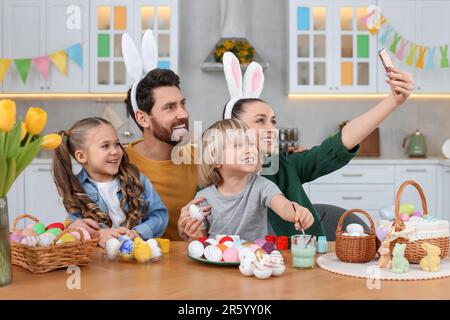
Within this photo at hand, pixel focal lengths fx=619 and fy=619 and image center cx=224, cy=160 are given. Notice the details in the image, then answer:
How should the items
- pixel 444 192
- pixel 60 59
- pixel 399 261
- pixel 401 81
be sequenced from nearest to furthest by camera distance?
pixel 399 261
pixel 401 81
pixel 444 192
pixel 60 59

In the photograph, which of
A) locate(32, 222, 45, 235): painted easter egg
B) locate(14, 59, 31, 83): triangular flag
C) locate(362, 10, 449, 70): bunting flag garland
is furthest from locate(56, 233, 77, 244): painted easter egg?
locate(362, 10, 449, 70): bunting flag garland

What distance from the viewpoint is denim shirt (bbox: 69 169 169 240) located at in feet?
6.64

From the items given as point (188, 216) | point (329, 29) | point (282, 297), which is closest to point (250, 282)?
point (282, 297)

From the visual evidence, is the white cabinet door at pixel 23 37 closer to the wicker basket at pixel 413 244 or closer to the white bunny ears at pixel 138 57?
the white bunny ears at pixel 138 57

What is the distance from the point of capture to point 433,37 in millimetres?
5043

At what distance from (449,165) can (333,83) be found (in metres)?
1.13

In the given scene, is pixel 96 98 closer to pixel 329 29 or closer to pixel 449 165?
pixel 329 29

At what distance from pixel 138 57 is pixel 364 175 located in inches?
112

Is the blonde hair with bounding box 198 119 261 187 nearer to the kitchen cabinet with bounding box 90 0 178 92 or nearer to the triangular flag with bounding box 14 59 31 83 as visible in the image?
the kitchen cabinet with bounding box 90 0 178 92

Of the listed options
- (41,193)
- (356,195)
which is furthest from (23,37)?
(356,195)

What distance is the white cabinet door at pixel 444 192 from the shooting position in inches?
185

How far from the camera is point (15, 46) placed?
4.97 m

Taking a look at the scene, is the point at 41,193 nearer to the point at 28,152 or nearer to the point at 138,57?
the point at 138,57

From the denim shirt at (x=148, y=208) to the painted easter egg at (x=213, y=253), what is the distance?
1.54 feet
